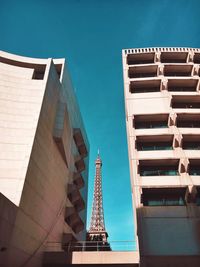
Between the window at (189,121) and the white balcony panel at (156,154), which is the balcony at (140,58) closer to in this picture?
the window at (189,121)

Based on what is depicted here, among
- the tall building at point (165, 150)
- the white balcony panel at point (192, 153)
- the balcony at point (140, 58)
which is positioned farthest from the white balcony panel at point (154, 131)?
the balcony at point (140, 58)

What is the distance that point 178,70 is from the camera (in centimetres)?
2577

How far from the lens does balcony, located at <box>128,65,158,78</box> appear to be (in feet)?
83.9

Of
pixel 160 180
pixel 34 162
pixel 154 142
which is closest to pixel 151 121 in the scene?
pixel 154 142

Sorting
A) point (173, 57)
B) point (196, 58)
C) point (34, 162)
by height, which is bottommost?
point (34, 162)

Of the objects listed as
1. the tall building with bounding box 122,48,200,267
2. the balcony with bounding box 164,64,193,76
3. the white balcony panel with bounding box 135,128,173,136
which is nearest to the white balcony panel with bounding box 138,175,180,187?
the tall building with bounding box 122,48,200,267

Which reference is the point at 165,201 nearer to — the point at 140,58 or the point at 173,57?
the point at 140,58

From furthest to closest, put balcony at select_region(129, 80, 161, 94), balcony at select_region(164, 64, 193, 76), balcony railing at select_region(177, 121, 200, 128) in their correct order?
balcony at select_region(164, 64, 193, 76) < balcony at select_region(129, 80, 161, 94) < balcony railing at select_region(177, 121, 200, 128)

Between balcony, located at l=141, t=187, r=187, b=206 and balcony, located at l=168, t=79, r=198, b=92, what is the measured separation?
1114cm

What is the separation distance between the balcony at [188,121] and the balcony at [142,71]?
636 cm

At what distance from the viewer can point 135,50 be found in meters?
27.5

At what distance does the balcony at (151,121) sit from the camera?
72.8ft

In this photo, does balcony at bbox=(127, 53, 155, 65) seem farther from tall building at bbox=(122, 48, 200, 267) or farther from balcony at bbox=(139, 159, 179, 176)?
balcony at bbox=(139, 159, 179, 176)

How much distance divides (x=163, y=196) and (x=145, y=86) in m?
11.6
